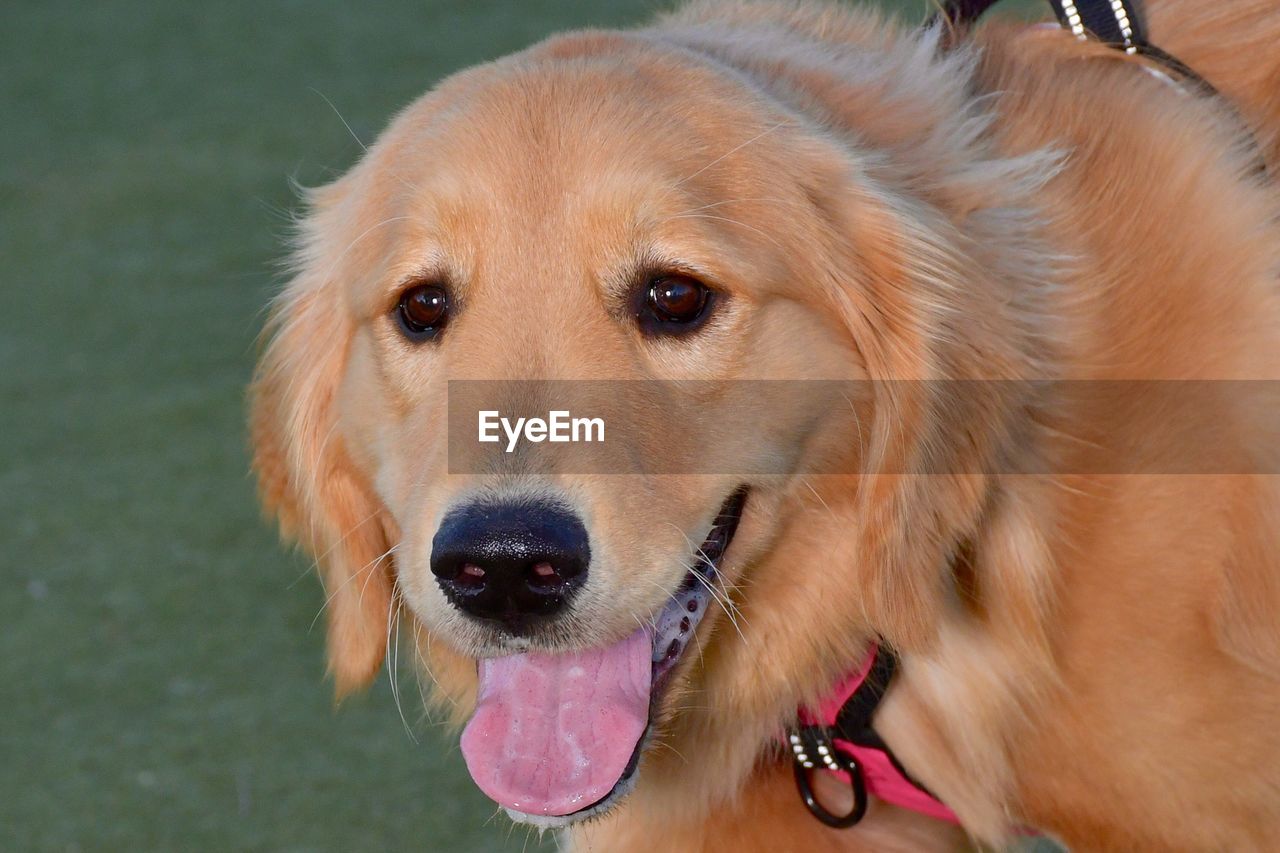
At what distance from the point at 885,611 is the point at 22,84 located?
6.45 meters

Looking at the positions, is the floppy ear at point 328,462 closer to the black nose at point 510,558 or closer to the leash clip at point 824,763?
the black nose at point 510,558

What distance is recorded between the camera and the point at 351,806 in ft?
10.4

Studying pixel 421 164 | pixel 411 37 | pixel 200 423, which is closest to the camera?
pixel 421 164

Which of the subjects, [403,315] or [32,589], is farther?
[32,589]

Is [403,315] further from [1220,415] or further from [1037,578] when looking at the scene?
[1220,415]

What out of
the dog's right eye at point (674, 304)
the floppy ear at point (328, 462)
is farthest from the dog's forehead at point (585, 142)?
the floppy ear at point (328, 462)

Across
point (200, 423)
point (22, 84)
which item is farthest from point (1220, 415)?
point (22, 84)

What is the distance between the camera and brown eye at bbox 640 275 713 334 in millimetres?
2205

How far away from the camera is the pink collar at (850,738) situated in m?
2.44

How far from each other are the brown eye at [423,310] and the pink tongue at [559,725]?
514mm

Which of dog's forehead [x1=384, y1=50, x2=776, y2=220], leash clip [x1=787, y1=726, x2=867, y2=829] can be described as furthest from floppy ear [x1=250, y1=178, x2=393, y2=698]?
leash clip [x1=787, y1=726, x2=867, y2=829]

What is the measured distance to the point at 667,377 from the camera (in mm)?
2207

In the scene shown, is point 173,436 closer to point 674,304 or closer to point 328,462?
point 328,462

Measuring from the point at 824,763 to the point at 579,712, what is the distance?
1.65 feet
